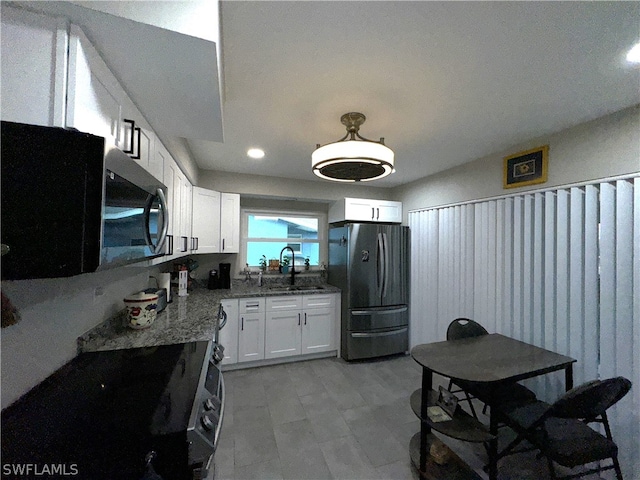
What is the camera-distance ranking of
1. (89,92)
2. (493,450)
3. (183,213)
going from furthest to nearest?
(183,213) < (493,450) < (89,92)

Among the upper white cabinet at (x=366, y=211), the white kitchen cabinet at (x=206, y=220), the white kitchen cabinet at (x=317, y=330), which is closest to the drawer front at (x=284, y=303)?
the white kitchen cabinet at (x=317, y=330)

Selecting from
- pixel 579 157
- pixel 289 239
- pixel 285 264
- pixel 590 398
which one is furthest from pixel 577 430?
pixel 289 239

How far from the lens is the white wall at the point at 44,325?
905mm

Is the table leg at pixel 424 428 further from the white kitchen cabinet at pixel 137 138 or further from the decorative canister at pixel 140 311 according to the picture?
the white kitchen cabinet at pixel 137 138

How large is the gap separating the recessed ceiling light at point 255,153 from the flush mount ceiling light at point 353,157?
96cm

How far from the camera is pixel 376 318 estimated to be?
3.24 m

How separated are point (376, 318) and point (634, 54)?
292 centimetres

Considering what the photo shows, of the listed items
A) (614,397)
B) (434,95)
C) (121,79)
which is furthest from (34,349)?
(614,397)

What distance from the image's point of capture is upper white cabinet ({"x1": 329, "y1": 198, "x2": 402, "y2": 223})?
338cm

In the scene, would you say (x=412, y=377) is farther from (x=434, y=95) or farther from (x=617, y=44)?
(x=617, y=44)

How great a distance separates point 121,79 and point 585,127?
9.46 ft

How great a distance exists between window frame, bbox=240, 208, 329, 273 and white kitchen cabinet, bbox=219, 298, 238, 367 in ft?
2.76

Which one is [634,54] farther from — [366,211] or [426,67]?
[366,211]

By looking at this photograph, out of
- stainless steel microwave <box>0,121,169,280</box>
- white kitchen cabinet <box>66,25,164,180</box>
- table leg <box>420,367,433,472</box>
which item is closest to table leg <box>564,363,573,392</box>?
table leg <box>420,367,433,472</box>
